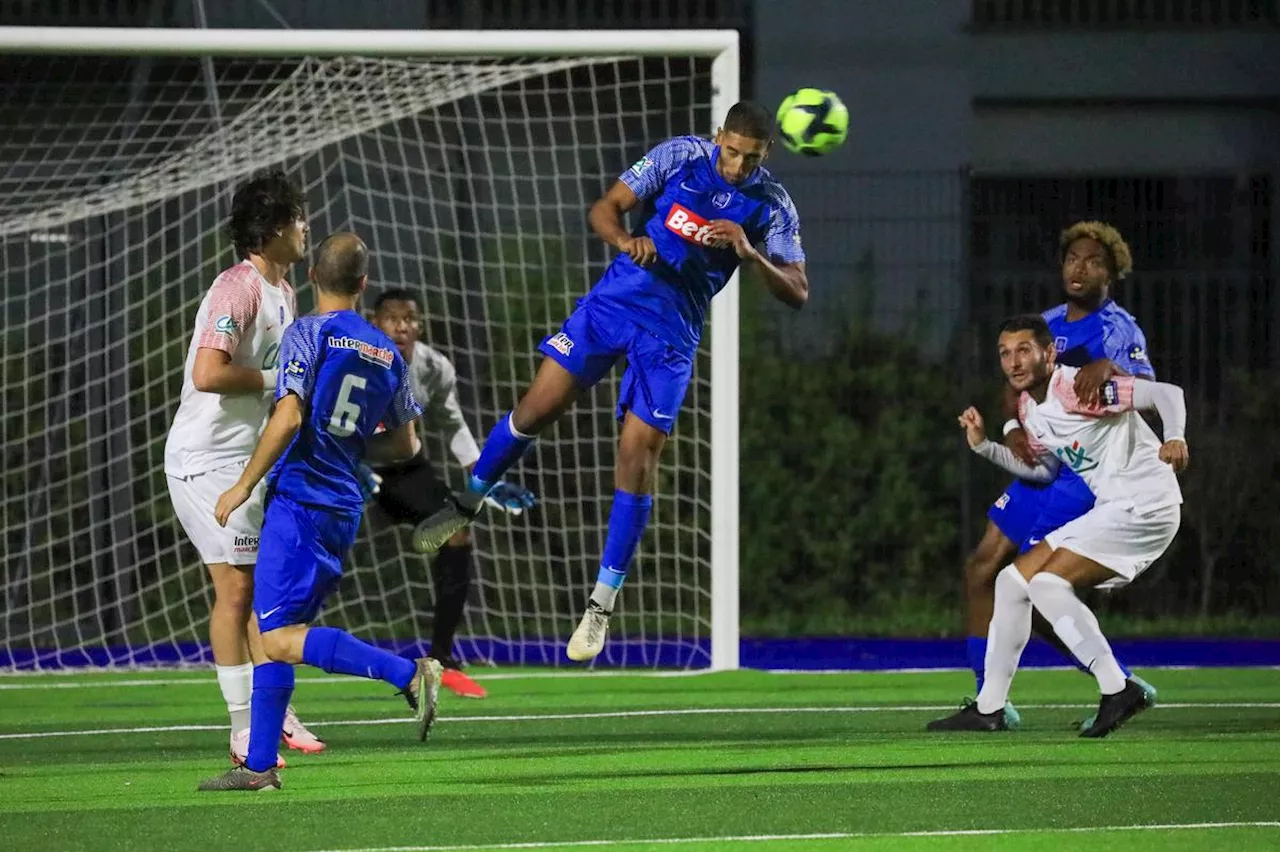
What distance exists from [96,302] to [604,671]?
3630 mm

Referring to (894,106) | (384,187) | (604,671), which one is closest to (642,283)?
(604,671)

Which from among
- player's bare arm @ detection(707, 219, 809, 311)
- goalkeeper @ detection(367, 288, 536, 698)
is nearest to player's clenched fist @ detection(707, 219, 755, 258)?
player's bare arm @ detection(707, 219, 809, 311)

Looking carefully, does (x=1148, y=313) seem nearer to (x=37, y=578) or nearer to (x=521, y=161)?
(x=521, y=161)

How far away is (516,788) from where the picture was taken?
6.28 m

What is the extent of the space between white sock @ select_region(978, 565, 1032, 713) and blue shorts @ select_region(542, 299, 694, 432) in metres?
1.68

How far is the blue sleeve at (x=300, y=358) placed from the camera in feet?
19.1

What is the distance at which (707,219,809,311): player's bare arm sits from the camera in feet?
21.6

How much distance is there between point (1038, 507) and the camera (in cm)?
812

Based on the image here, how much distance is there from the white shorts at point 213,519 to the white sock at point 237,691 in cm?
37

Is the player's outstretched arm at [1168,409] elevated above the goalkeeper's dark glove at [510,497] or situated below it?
above

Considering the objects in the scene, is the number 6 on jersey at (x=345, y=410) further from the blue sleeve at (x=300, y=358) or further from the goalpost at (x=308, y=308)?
the goalpost at (x=308, y=308)

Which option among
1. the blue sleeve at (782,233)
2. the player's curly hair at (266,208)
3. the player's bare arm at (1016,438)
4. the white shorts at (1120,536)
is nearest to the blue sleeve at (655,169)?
the blue sleeve at (782,233)

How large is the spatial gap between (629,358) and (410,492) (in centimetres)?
270

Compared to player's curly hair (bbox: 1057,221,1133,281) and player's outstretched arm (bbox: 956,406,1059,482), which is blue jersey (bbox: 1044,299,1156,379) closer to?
player's curly hair (bbox: 1057,221,1133,281)
